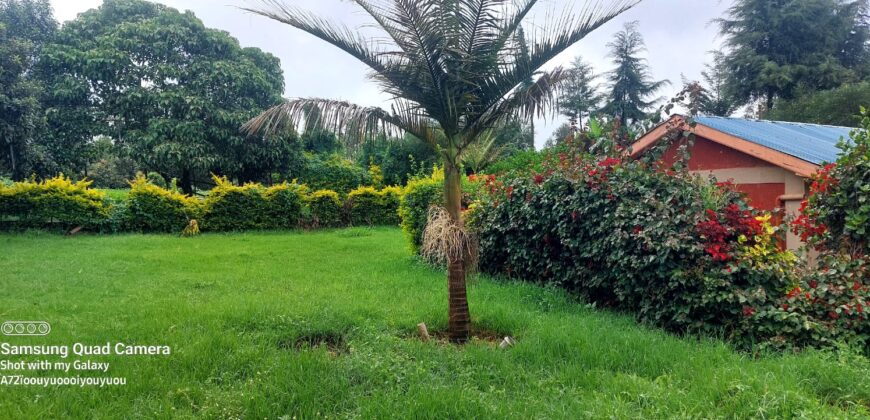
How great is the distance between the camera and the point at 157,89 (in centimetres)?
1581

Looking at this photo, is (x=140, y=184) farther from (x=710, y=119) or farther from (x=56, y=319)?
(x=710, y=119)

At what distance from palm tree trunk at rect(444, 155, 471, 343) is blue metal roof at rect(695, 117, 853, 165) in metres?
4.74

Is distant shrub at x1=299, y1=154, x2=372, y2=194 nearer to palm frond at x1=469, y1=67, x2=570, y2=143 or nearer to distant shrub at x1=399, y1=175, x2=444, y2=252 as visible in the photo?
distant shrub at x1=399, y1=175, x2=444, y2=252

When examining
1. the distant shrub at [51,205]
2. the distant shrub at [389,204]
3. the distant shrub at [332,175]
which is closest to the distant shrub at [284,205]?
the distant shrub at [389,204]

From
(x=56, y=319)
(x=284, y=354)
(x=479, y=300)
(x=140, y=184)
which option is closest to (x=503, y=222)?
(x=479, y=300)

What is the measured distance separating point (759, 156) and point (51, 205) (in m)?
14.5

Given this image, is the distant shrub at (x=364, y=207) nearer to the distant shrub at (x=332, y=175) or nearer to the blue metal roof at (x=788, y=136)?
the distant shrub at (x=332, y=175)

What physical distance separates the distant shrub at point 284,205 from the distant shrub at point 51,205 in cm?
400

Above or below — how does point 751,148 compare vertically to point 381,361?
above

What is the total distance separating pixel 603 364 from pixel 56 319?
484 centimetres

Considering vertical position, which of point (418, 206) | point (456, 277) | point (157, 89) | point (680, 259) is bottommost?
point (456, 277)

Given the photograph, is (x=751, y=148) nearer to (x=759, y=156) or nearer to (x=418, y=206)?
(x=759, y=156)

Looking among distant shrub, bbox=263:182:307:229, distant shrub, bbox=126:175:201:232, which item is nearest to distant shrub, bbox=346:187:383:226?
distant shrub, bbox=263:182:307:229

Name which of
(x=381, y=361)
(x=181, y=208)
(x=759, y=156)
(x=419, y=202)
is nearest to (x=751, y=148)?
(x=759, y=156)
